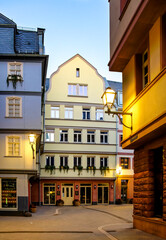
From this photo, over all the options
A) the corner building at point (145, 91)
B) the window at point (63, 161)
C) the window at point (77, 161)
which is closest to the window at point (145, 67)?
the corner building at point (145, 91)

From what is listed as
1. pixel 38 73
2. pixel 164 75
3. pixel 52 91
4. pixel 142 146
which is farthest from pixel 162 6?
pixel 52 91

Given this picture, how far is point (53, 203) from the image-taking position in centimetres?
3944

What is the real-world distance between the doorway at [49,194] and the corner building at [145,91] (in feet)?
88.5

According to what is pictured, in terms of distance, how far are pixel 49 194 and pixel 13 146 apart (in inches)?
602

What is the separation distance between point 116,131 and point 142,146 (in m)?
28.9

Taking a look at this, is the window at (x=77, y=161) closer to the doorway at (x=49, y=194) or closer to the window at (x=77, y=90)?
the doorway at (x=49, y=194)

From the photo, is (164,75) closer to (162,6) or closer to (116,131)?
(162,6)

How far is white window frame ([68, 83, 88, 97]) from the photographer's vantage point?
40875 mm

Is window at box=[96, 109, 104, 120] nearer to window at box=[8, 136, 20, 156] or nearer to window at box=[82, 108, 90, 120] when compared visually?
window at box=[82, 108, 90, 120]

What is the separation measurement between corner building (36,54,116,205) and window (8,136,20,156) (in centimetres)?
1370

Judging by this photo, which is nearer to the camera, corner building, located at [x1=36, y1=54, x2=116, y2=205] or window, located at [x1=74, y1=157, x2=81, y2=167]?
corner building, located at [x1=36, y1=54, x2=116, y2=205]

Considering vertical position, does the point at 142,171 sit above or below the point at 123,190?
above

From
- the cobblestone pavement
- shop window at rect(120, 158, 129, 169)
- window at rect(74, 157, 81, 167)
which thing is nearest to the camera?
the cobblestone pavement

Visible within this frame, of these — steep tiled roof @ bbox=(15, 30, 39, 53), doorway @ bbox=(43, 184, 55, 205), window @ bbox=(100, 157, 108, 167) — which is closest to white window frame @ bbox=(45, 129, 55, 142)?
doorway @ bbox=(43, 184, 55, 205)
